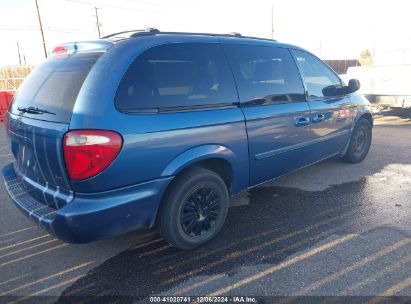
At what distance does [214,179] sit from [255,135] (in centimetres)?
65

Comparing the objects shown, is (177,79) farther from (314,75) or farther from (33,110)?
(314,75)

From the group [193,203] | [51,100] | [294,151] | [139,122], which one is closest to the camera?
[139,122]

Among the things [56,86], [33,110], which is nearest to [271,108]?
[56,86]

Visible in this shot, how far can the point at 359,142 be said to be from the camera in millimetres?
5285

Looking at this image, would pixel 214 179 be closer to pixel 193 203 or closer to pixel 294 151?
pixel 193 203

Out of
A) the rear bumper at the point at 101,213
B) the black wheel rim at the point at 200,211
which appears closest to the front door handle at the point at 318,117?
the black wheel rim at the point at 200,211

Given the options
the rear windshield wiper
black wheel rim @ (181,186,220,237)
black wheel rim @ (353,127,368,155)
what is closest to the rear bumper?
black wheel rim @ (181,186,220,237)

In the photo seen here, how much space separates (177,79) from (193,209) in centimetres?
117

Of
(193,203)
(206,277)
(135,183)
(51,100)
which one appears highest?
(51,100)

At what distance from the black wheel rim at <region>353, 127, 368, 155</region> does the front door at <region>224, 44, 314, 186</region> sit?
162 cm

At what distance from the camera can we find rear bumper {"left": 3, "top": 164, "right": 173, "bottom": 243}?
2227mm

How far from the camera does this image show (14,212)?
379cm

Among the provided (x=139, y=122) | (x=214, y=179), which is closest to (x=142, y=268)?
(x=214, y=179)

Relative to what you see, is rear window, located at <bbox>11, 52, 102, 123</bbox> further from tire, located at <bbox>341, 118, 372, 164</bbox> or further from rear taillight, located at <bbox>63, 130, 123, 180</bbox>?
tire, located at <bbox>341, 118, 372, 164</bbox>
